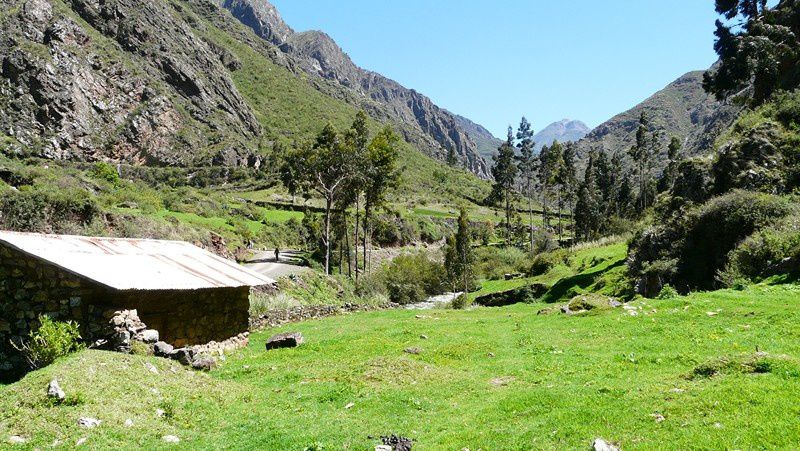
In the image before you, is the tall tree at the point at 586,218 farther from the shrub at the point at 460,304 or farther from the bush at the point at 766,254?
the bush at the point at 766,254

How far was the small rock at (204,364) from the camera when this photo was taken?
48.3 ft

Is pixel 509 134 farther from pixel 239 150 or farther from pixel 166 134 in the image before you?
pixel 166 134

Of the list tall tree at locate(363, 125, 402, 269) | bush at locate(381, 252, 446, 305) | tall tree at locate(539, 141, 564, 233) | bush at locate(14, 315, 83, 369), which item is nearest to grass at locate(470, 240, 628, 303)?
bush at locate(381, 252, 446, 305)

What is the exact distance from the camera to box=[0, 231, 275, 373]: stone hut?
13805 mm

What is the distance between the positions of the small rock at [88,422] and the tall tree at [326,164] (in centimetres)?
3701

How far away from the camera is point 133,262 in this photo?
1642 centimetres

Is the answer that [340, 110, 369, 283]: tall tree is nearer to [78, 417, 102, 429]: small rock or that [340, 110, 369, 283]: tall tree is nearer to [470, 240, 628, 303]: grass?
[470, 240, 628, 303]: grass

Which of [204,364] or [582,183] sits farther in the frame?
[582,183]

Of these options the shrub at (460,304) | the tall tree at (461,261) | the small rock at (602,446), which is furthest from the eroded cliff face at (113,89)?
the small rock at (602,446)

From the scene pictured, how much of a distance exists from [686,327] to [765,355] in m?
5.62

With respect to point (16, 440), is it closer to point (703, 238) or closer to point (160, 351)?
point (160, 351)

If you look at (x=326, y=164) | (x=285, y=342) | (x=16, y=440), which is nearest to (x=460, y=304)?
(x=326, y=164)

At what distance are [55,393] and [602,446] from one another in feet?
33.9

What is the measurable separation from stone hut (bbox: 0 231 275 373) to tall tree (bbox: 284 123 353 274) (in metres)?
28.6
